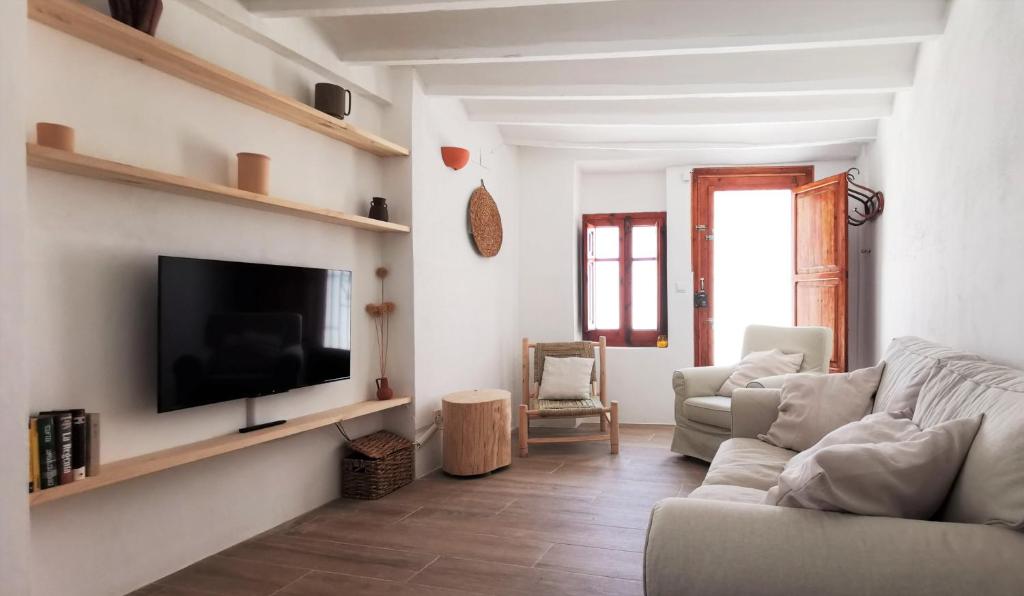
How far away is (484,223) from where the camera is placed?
522cm

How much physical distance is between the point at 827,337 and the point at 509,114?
2.76m

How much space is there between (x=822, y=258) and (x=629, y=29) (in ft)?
8.76

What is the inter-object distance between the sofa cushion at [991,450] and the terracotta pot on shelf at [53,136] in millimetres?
2737

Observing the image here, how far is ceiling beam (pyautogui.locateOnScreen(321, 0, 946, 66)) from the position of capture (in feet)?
10.6

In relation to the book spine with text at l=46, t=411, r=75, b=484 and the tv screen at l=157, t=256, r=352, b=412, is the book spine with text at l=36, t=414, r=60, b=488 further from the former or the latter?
the tv screen at l=157, t=256, r=352, b=412

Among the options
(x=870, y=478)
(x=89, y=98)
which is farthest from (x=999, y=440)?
(x=89, y=98)

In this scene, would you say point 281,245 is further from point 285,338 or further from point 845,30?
point 845,30

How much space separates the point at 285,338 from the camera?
3217 millimetres

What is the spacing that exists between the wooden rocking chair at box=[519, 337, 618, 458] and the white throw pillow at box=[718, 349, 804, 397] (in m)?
0.82

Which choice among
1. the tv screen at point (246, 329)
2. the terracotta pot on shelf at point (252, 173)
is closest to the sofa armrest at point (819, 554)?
the tv screen at point (246, 329)

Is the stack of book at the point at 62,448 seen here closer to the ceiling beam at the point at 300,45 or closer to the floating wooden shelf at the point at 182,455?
the floating wooden shelf at the point at 182,455

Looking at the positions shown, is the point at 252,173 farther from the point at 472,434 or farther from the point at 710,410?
the point at 710,410

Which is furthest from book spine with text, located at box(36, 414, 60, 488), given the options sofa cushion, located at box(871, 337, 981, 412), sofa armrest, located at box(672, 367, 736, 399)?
sofa armrest, located at box(672, 367, 736, 399)

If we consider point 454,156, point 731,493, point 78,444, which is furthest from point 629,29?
point 78,444
